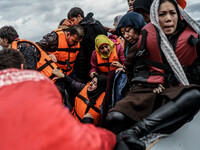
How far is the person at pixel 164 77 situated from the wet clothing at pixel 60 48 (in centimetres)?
167

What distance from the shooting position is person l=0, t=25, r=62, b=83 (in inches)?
99.3

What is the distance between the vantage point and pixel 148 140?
5.36 feet

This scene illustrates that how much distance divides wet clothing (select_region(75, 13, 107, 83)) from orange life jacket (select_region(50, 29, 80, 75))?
0.61 ft

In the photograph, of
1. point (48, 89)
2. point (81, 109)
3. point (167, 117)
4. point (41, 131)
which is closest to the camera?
point (41, 131)

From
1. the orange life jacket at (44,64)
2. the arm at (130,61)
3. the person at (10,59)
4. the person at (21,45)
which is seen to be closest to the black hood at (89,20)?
the orange life jacket at (44,64)

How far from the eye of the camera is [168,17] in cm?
187

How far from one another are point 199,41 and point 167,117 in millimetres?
750

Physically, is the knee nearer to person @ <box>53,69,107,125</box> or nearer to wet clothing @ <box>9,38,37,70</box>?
person @ <box>53,69,107,125</box>

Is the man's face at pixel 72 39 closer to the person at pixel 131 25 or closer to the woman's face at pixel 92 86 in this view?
the woman's face at pixel 92 86

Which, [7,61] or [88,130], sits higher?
[7,61]

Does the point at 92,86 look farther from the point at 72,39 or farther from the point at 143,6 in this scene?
the point at 143,6

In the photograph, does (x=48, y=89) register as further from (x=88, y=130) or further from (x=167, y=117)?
(x=167, y=117)

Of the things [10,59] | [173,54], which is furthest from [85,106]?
[10,59]

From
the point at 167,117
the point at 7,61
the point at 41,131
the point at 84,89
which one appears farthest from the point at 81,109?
the point at 41,131
